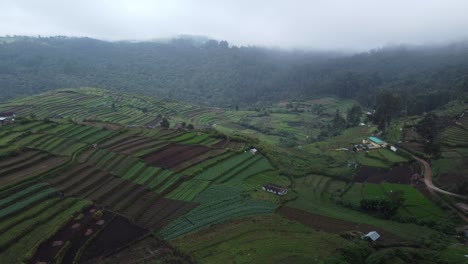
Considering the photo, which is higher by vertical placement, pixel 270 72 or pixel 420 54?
pixel 420 54

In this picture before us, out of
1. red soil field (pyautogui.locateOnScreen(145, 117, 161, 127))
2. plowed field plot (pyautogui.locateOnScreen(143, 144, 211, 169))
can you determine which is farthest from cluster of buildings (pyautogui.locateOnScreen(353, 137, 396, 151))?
red soil field (pyautogui.locateOnScreen(145, 117, 161, 127))

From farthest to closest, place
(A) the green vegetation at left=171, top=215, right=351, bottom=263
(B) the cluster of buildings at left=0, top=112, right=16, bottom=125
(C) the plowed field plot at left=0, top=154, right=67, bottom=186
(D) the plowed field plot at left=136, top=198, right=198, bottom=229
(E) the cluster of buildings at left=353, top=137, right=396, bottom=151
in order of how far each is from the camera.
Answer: (E) the cluster of buildings at left=353, top=137, right=396, bottom=151 → (B) the cluster of buildings at left=0, top=112, right=16, bottom=125 → (C) the plowed field plot at left=0, top=154, right=67, bottom=186 → (D) the plowed field plot at left=136, top=198, right=198, bottom=229 → (A) the green vegetation at left=171, top=215, right=351, bottom=263

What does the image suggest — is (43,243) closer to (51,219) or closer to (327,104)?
(51,219)

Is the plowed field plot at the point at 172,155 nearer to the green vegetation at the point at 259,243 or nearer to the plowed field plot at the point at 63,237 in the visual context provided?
the plowed field plot at the point at 63,237

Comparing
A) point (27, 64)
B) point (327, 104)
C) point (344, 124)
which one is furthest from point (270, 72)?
point (27, 64)

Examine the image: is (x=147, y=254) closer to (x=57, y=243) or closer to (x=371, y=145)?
(x=57, y=243)

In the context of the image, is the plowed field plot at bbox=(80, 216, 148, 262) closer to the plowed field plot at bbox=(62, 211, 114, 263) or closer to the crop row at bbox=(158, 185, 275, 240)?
the plowed field plot at bbox=(62, 211, 114, 263)
